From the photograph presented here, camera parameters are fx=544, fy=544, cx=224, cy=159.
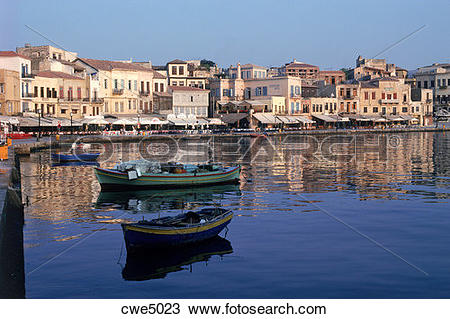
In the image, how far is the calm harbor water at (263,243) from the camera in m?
15.0

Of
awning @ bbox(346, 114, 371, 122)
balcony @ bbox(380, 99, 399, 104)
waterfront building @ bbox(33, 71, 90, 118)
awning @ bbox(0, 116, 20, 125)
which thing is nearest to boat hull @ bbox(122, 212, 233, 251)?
awning @ bbox(0, 116, 20, 125)

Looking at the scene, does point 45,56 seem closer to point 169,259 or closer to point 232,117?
point 232,117

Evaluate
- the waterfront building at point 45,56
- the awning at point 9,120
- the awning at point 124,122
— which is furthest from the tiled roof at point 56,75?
the awning at point 9,120

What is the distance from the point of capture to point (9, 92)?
222 feet

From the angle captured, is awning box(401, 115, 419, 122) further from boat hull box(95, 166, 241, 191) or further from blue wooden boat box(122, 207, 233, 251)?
blue wooden boat box(122, 207, 233, 251)

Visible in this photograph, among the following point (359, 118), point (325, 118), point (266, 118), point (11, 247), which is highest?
point (359, 118)

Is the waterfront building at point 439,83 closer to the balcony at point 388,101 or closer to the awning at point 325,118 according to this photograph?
the balcony at point 388,101

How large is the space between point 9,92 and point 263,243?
56.6 m

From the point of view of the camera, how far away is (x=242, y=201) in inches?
1155

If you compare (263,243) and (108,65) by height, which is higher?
(108,65)

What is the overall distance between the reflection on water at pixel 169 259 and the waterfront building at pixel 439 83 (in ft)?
440

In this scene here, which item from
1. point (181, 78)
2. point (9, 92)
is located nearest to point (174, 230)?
point (9, 92)
